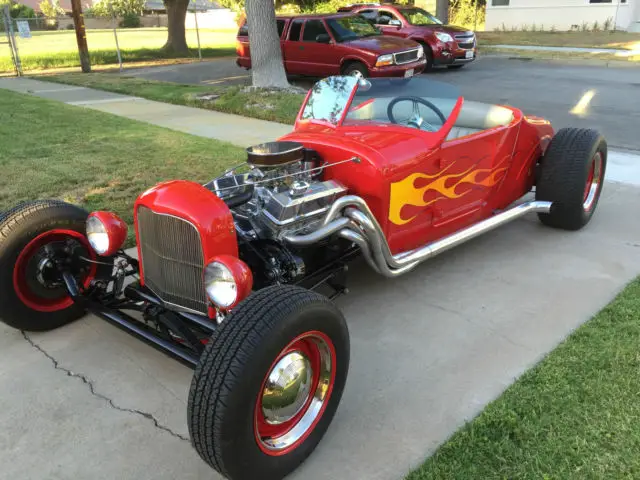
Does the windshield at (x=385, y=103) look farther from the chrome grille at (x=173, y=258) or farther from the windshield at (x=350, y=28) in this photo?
the windshield at (x=350, y=28)

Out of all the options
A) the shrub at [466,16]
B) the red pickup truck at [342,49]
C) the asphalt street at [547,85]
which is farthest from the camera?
the shrub at [466,16]

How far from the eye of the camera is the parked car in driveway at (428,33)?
50.7 feet

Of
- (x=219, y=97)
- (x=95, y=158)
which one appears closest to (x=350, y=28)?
(x=219, y=97)

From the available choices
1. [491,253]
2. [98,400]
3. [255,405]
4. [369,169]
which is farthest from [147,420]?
[491,253]

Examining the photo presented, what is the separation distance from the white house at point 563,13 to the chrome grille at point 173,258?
2747 cm

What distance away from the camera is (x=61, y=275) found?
11.2 feet

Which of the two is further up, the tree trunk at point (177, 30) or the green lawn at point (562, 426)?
the tree trunk at point (177, 30)

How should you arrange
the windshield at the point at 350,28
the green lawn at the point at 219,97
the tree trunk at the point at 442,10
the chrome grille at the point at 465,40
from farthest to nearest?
1. the tree trunk at the point at 442,10
2. the chrome grille at the point at 465,40
3. the windshield at the point at 350,28
4. the green lawn at the point at 219,97

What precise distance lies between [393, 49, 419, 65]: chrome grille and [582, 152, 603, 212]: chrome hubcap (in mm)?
8083

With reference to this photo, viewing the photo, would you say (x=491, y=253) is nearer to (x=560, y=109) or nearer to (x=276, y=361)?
(x=276, y=361)

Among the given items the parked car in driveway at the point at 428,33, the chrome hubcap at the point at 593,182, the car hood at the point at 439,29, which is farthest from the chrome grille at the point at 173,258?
the car hood at the point at 439,29

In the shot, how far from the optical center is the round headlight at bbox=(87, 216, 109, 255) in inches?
127

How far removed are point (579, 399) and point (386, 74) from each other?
1064 centimetres

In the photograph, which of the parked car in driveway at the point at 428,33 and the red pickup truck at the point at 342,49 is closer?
the red pickup truck at the point at 342,49
